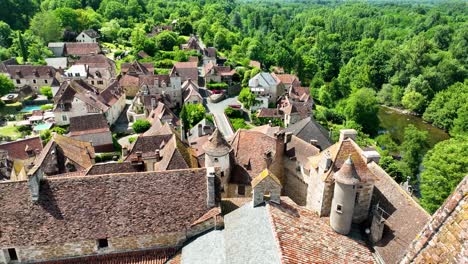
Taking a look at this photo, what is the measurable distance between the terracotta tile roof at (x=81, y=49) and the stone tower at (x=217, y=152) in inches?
3385

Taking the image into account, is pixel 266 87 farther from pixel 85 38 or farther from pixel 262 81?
pixel 85 38

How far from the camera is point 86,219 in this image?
22328mm

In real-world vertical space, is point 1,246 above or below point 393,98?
above

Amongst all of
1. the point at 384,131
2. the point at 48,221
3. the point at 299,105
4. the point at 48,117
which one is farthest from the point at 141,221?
the point at 384,131

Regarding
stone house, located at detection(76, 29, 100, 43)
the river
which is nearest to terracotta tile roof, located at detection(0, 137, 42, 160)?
the river

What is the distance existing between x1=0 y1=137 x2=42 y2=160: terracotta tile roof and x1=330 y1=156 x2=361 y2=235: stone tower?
37958 millimetres

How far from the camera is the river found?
250ft

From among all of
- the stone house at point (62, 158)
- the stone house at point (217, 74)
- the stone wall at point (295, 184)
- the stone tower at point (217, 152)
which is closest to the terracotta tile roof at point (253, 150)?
the stone wall at point (295, 184)

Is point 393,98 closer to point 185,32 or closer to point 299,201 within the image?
point 299,201

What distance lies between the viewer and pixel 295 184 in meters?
36.1

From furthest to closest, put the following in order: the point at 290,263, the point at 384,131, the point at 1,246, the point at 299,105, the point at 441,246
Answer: the point at 384,131 → the point at 299,105 → the point at 1,246 → the point at 290,263 → the point at 441,246

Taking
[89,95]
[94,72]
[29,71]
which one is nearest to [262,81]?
[89,95]

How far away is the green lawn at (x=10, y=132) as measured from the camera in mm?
57781

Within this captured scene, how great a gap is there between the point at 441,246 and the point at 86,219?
20.9 meters
